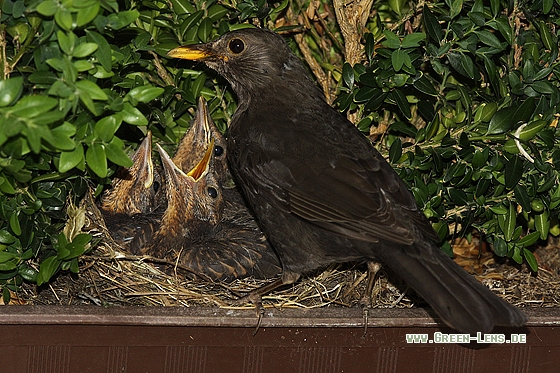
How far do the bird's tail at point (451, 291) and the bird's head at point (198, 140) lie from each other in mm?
1343

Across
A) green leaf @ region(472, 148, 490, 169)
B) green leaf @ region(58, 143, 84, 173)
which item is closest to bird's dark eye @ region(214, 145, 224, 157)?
green leaf @ region(472, 148, 490, 169)

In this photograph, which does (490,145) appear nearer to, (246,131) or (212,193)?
(246,131)

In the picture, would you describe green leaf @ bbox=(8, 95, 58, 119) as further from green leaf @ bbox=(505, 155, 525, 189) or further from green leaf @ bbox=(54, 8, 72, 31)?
green leaf @ bbox=(505, 155, 525, 189)

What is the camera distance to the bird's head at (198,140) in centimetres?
420

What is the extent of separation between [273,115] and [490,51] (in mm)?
1036

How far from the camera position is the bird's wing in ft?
10.9

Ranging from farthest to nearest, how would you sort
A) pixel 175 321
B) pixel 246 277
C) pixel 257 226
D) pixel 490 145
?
pixel 257 226 < pixel 246 277 < pixel 490 145 < pixel 175 321

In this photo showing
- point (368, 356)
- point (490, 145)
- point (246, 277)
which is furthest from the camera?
point (246, 277)

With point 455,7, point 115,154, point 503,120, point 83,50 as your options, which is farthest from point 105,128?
point 503,120

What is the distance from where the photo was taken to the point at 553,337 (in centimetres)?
352

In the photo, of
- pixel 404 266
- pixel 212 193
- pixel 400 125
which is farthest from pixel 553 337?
pixel 212 193

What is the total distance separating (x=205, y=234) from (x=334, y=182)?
1027 millimetres

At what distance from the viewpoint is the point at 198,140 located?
4277 mm

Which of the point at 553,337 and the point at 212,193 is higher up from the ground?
the point at 212,193
